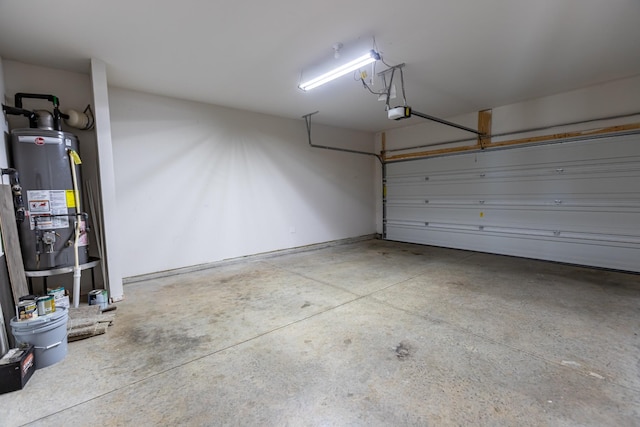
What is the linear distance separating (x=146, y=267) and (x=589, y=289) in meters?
5.69

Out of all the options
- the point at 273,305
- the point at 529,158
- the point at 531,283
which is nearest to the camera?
the point at 273,305

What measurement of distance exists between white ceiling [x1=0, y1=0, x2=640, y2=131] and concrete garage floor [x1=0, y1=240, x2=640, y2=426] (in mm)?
2666

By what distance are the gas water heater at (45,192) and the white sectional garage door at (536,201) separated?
590 cm

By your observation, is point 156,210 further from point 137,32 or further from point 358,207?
point 358,207

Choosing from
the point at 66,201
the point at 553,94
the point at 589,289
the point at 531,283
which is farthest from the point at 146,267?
the point at 553,94

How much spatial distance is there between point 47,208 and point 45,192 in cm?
16

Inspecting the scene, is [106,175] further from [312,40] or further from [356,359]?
[356,359]

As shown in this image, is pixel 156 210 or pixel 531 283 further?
pixel 156 210

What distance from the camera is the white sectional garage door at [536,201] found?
4.07 meters

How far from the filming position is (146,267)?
4.08 metres

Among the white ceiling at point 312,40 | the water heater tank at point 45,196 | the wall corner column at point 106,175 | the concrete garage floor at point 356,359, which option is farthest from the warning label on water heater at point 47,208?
the white ceiling at point 312,40

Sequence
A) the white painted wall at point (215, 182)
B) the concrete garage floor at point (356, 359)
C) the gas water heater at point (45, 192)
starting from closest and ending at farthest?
the concrete garage floor at point (356, 359) < the gas water heater at point (45, 192) < the white painted wall at point (215, 182)

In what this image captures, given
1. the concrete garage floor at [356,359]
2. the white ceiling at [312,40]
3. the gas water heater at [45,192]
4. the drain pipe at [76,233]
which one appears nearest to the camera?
the concrete garage floor at [356,359]

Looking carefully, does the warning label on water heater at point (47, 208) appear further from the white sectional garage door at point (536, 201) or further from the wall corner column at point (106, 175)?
the white sectional garage door at point (536, 201)
